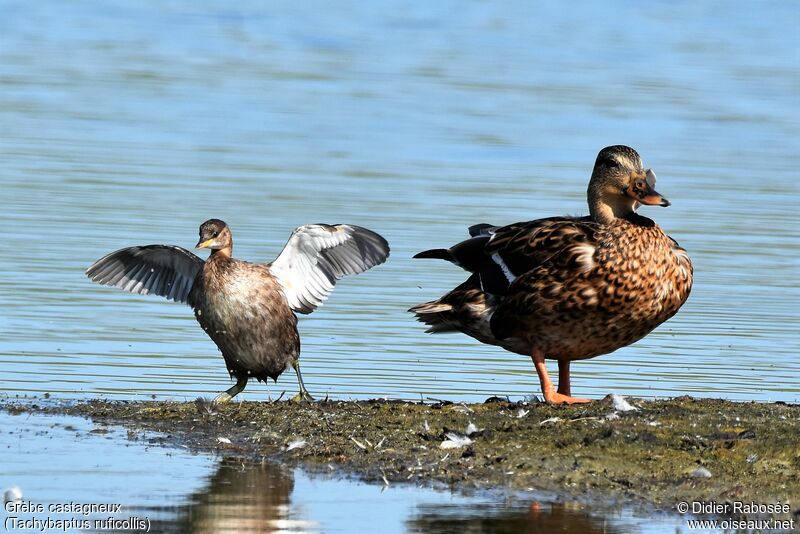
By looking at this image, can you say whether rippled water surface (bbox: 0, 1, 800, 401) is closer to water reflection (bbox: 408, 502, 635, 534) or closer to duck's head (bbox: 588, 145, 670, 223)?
duck's head (bbox: 588, 145, 670, 223)

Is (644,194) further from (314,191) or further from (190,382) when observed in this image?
(314,191)

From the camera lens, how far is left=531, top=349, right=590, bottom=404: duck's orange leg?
1009 centimetres

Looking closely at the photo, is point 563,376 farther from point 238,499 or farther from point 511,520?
point 238,499

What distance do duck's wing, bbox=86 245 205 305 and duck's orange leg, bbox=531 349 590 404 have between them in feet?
8.24

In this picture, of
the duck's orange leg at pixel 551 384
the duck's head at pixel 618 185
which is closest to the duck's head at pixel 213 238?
the duck's orange leg at pixel 551 384

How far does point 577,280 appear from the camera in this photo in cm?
1002

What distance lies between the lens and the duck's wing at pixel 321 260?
11.7 metres

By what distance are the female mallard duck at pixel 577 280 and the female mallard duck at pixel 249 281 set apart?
1.05 metres

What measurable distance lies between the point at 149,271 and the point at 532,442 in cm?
382

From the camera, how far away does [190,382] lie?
11719mm

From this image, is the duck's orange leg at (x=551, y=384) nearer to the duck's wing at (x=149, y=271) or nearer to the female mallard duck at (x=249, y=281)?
the female mallard duck at (x=249, y=281)

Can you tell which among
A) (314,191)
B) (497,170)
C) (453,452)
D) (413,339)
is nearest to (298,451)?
(453,452)

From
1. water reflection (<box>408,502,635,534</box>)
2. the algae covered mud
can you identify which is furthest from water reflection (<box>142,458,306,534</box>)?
water reflection (<box>408,502,635,534</box>)

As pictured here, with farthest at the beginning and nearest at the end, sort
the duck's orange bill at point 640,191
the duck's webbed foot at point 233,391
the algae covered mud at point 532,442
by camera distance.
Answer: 1. the duck's webbed foot at point 233,391
2. the duck's orange bill at point 640,191
3. the algae covered mud at point 532,442
